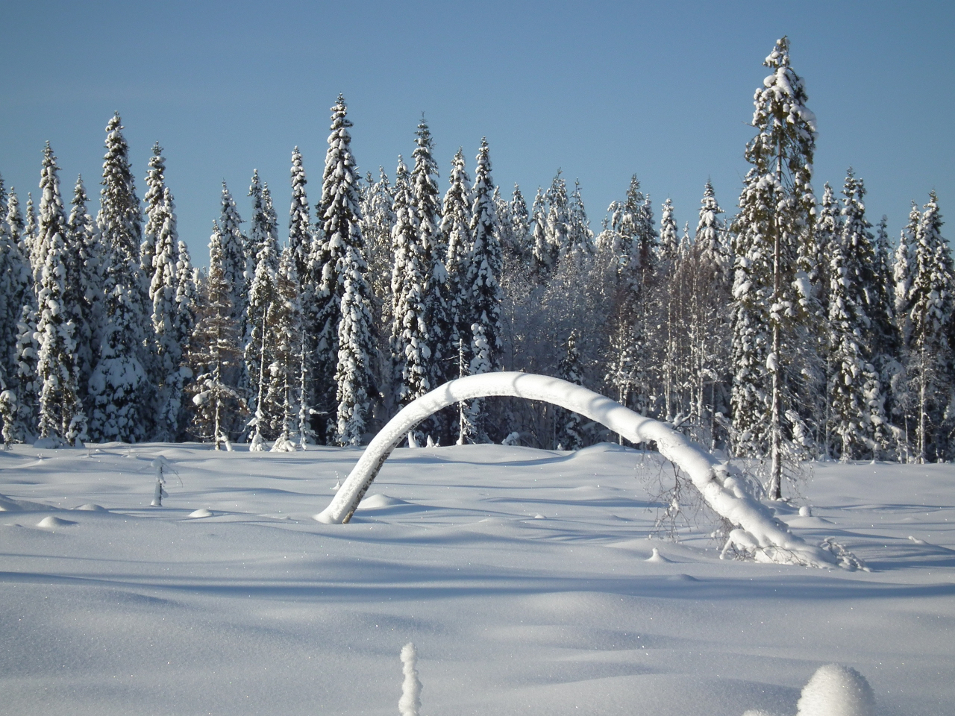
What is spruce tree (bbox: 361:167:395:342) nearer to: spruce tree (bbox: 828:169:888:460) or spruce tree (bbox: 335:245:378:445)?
spruce tree (bbox: 335:245:378:445)

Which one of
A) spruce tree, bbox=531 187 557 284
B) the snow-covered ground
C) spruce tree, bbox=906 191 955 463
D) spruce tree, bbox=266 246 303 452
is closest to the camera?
the snow-covered ground

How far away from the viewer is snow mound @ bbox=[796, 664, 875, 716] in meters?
1.62

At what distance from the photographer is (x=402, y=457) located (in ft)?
80.8

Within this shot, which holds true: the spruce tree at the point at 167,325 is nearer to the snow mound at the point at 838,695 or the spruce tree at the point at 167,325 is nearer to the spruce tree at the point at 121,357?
the spruce tree at the point at 121,357

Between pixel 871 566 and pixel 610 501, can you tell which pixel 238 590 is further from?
pixel 610 501

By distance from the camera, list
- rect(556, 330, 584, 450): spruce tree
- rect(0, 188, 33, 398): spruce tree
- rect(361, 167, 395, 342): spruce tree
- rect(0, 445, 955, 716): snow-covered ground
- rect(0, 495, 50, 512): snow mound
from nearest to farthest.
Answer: rect(0, 445, 955, 716): snow-covered ground
rect(0, 495, 50, 512): snow mound
rect(0, 188, 33, 398): spruce tree
rect(556, 330, 584, 450): spruce tree
rect(361, 167, 395, 342): spruce tree

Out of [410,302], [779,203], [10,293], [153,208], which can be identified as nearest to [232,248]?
[153,208]

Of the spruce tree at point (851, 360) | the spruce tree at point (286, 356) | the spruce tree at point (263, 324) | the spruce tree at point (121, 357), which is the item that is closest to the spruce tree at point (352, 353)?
the spruce tree at point (286, 356)

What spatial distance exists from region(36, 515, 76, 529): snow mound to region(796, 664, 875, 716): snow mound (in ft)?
19.9

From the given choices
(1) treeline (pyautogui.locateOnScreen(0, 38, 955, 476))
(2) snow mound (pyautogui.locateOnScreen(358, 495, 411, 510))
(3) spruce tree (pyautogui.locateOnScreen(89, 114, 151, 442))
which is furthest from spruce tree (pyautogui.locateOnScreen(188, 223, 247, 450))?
(2) snow mound (pyautogui.locateOnScreen(358, 495, 411, 510))

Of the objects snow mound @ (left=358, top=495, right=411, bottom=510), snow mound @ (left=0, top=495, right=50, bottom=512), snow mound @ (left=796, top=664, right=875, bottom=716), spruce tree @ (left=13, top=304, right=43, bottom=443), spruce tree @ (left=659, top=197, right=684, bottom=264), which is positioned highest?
spruce tree @ (left=659, top=197, right=684, bottom=264)

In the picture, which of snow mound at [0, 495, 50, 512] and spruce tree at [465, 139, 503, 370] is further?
spruce tree at [465, 139, 503, 370]

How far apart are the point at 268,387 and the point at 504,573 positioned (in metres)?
31.5

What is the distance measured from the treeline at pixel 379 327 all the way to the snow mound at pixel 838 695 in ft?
90.5
